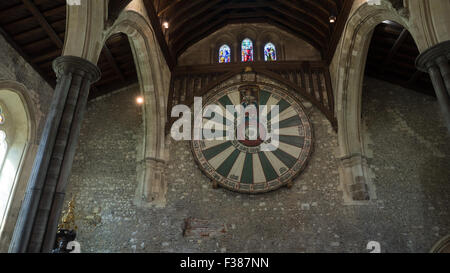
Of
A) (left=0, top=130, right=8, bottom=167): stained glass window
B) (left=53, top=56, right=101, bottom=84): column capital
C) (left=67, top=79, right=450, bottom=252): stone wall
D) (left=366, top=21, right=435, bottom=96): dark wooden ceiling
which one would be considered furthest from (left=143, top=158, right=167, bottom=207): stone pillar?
(left=366, top=21, right=435, bottom=96): dark wooden ceiling

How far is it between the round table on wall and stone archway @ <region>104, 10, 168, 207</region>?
83cm

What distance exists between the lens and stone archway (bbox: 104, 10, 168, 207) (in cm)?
659

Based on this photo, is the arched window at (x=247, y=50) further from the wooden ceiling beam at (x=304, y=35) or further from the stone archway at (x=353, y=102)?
the stone archway at (x=353, y=102)

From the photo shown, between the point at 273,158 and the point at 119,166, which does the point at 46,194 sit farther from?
the point at 273,158

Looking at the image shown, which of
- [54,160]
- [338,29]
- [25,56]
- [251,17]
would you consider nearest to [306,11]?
[338,29]

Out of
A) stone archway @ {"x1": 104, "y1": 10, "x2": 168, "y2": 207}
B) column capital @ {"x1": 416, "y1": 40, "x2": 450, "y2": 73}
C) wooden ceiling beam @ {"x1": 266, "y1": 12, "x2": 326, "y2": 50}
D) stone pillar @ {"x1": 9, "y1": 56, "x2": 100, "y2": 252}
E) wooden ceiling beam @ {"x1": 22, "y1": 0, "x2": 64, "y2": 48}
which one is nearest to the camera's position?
stone pillar @ {"x1": 9, "y1": 56, "x2": 100, "y2": 252}

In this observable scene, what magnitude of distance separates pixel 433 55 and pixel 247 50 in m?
5.02

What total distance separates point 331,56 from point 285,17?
163 cm

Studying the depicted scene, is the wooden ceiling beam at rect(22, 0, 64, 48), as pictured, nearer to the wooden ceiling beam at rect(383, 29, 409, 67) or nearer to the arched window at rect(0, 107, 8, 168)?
the arched window at rect(0, 107, 8, 168)

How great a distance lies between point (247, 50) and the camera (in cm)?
835

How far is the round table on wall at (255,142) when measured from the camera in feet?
22.1

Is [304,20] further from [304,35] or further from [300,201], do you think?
[300,201]
